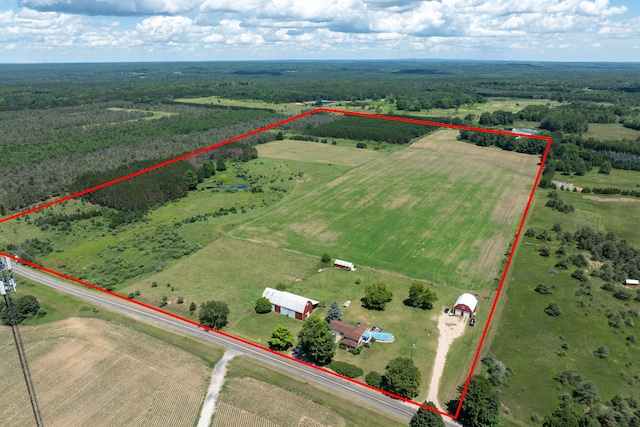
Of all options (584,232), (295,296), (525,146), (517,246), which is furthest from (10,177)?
(525,146)

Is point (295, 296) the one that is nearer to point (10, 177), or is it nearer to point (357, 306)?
point (357, 306)

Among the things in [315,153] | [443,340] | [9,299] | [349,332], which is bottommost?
[443,340]

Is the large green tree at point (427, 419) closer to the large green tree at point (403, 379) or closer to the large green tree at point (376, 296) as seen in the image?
the large green tree at point (403, 379)

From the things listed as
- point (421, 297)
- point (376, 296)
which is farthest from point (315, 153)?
point (421, 297)

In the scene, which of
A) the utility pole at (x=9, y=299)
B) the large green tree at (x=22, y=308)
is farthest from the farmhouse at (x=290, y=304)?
the large green tree at (x=22, y=308)

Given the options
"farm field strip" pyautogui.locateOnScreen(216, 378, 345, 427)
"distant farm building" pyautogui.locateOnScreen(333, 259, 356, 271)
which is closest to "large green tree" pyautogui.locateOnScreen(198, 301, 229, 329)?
A: "farm field strip" pyautogui.locateOnScreen(216, 378, 345, 427)

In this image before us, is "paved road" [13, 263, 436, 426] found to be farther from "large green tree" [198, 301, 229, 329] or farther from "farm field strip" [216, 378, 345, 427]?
"farm field strip" [216, 378, 345, 427]

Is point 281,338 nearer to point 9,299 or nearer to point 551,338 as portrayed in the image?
point 9,299
